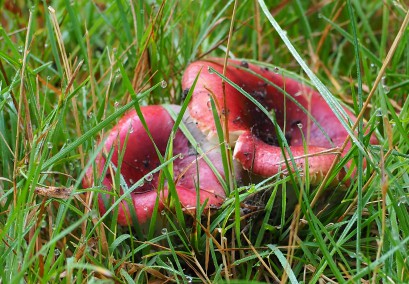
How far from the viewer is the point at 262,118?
2.36 metres

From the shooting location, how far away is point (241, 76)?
7.80 ft

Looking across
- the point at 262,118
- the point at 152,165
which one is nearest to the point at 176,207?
the point at 152,165

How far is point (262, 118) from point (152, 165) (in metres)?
0.48

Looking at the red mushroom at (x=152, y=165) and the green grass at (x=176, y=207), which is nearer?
the green grass at (x=176, y=207)

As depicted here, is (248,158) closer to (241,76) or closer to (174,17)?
(241,76)

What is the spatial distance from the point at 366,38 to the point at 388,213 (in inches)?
63.3

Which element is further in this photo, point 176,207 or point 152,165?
point 152,165

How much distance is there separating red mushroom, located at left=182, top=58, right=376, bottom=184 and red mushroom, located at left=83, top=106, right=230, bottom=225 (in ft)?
0.44

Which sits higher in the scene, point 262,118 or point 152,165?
point 262,118

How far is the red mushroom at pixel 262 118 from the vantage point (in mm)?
1939

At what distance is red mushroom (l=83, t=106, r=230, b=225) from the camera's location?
1.94 metres

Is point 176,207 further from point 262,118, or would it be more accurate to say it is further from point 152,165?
point 262,118

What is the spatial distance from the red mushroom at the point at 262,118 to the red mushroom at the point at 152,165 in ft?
0.44

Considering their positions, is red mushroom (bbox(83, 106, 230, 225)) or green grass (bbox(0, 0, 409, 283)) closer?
green grass (bbox(0, 0, 409, 283))
